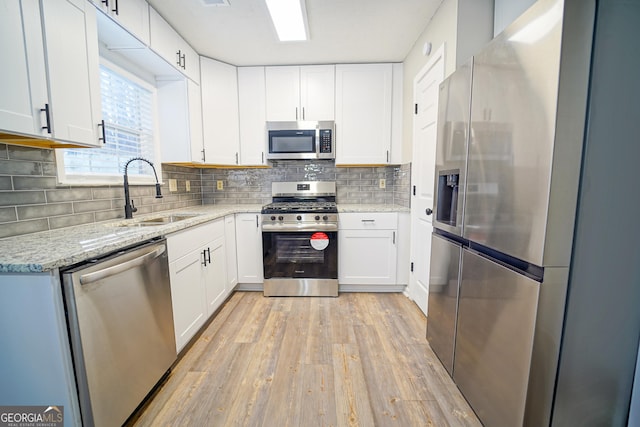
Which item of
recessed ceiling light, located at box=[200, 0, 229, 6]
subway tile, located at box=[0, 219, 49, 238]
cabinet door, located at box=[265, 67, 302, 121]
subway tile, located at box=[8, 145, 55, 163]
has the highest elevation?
recessed ceiling light, located at box=[200, 0, 229, 6]

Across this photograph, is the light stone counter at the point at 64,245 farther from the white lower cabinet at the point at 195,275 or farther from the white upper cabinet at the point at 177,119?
the white upper cabinet at the point at 177,119

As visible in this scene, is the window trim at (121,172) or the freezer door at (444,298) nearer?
the freezer door at (444,298)

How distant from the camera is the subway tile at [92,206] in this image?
1.57 m

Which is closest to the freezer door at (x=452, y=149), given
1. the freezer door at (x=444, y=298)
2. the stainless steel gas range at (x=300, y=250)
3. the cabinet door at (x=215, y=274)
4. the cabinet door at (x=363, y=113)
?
the freezer door at (x=444, y=298)

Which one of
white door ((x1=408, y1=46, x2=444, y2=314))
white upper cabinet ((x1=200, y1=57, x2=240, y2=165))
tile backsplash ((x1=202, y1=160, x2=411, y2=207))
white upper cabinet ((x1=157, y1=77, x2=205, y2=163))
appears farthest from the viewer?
tile backsplash ((x1=202, y1=160, x2=411, y2=207))

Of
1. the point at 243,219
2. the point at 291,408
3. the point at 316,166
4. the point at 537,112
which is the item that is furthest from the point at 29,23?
the point at 316,166

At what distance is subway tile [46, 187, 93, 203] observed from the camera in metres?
1.44

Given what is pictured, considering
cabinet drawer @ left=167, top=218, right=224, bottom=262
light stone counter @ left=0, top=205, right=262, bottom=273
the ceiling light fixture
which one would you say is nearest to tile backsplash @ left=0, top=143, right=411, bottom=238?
light stone counter @ left=0, top=205, right=262, bottom=273

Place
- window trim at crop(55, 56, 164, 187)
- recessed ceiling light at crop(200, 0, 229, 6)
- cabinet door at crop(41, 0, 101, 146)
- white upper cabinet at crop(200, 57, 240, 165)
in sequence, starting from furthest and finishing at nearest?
white upper cabinet at crop(200, 57, 240, 165) → recessed ceiling light at crop(200, 0, 229, 6) → window trim at crop(55, 56, 164, 187) → cabinet door at crop(41, 0, 101, 146)

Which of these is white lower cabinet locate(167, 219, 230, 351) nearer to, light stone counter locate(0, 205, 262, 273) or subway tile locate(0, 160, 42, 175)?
light stone counter locate(0, 205, 262, 273)

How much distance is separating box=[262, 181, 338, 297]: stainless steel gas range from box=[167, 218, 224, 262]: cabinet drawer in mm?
469

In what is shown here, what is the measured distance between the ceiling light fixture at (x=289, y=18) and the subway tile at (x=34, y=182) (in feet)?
5.66

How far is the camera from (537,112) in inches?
33.3

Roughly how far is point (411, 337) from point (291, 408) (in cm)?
103
